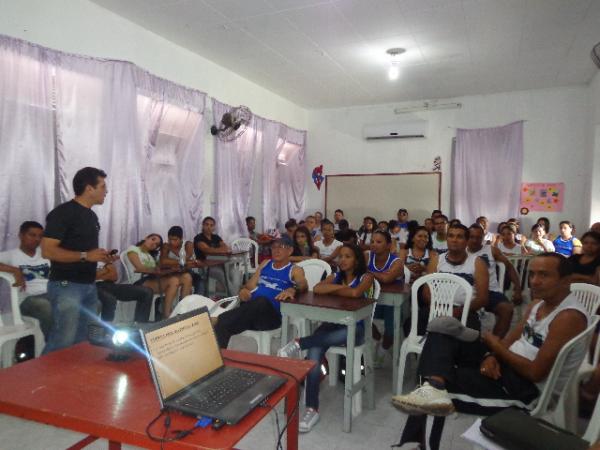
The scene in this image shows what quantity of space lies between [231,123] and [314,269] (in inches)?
113

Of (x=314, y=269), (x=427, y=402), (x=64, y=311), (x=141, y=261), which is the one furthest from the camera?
(x=141, y=261)

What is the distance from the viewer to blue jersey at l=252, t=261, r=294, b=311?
317 cm

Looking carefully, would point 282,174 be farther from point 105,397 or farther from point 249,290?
point 105,397

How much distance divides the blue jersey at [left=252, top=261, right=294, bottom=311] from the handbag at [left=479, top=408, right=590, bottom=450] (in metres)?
1.94

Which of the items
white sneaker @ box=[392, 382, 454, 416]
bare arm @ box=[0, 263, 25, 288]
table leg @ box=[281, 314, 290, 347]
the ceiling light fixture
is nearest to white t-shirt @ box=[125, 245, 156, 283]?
bare arm @ box=[0, 263, 25, 288]

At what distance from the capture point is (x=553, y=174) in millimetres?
6859

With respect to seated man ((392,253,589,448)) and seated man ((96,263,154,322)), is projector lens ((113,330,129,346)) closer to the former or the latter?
seated man ((392,253,589,448))

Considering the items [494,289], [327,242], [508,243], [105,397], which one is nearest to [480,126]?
[508,243]

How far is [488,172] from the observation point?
23.4 feet

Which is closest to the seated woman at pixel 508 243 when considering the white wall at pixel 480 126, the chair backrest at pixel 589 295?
the white wall at pixel 480 126

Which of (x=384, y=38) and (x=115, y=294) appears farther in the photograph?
(x=384, y=38)

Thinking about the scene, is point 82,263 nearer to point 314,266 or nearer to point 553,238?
point 314,266

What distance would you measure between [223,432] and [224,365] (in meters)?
0.37

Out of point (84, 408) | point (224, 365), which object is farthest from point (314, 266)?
point (84, 408)
